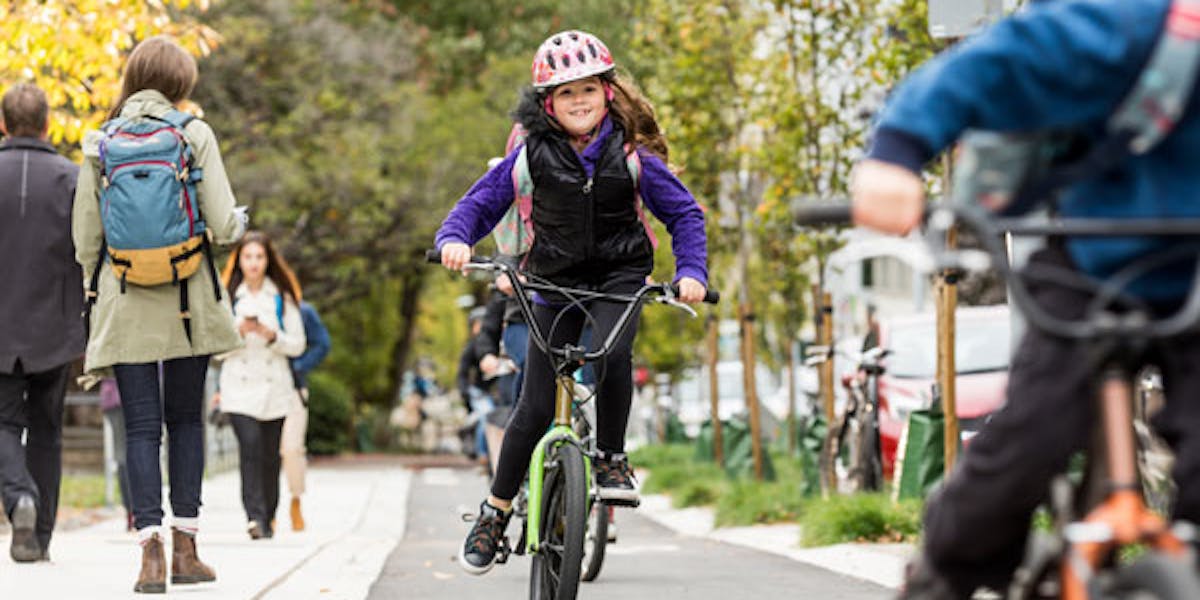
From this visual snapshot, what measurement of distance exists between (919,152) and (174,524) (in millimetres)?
5017

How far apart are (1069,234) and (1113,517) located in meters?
0.46

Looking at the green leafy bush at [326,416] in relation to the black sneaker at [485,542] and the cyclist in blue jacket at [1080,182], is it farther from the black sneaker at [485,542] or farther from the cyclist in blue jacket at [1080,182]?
the cyclist in blue jacket at [1080,182]

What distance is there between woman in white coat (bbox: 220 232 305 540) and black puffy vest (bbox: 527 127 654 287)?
206 inches

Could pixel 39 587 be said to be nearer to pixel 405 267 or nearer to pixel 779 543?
pixel 779 543

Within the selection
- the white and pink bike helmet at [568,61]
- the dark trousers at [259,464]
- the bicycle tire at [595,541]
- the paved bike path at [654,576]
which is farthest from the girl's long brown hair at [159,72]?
the dark trousers at [259,464]

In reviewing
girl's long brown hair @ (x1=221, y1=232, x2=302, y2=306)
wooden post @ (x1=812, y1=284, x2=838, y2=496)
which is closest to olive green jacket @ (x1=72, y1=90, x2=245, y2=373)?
girl's long brown hair @ (x1=221, y1=232, x2=302, y2=306)

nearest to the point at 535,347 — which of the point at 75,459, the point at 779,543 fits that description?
the point at 779,543

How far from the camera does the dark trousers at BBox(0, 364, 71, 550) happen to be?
895cm

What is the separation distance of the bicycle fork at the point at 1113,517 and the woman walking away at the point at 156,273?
191 inches

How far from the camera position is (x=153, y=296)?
7.90 metres

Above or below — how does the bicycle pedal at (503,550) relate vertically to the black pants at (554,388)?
below

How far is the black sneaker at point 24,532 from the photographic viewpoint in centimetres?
864

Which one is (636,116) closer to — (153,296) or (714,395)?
(153,296)

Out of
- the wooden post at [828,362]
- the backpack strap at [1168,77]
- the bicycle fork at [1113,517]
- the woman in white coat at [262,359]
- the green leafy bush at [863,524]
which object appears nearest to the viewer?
the bicycle fork at [1113,517]
